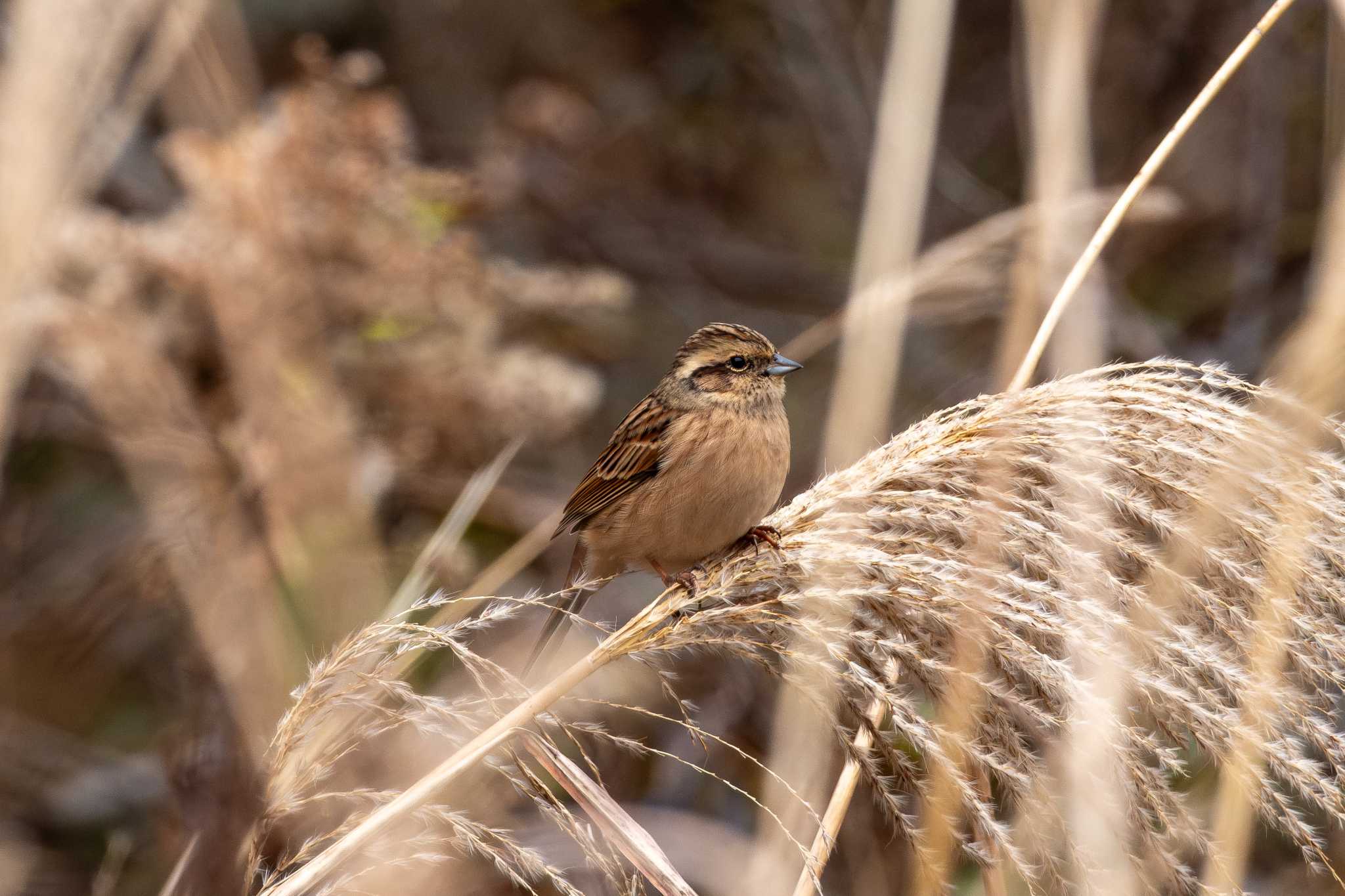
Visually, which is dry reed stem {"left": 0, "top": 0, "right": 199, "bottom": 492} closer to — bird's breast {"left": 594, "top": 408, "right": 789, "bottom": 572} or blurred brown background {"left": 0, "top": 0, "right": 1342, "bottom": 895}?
blurred brown background {"left": 0, "top": 0, "right": 1342, "bottom": 895}

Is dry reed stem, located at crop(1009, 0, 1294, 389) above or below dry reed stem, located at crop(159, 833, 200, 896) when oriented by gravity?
above


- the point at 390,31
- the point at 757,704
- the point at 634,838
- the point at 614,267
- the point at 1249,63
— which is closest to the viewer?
the point at 634,838

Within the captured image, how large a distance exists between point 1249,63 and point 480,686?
4921 mm

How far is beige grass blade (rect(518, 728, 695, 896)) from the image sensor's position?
6.07 feet

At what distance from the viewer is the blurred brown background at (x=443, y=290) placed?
310 cm

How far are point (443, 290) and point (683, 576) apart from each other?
164 cm

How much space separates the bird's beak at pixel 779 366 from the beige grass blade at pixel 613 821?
159 centimetres

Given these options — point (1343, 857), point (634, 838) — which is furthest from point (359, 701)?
point (1343, 857)

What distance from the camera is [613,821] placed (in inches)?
75.9

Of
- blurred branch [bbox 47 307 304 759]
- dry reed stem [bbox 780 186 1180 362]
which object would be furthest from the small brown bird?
blurred branch [bbox 47 307 304 759]

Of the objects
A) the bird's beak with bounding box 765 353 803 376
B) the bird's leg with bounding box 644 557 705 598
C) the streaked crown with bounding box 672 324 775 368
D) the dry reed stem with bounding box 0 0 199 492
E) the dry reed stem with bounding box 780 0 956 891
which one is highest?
the dry reed stem with bounding box 0 0 199 492

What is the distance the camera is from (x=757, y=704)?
4141 millimetres

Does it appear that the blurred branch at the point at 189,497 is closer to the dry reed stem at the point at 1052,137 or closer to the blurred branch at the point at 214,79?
the blurred branch at the point at 214,79

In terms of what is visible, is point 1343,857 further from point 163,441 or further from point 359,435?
point 163,441
